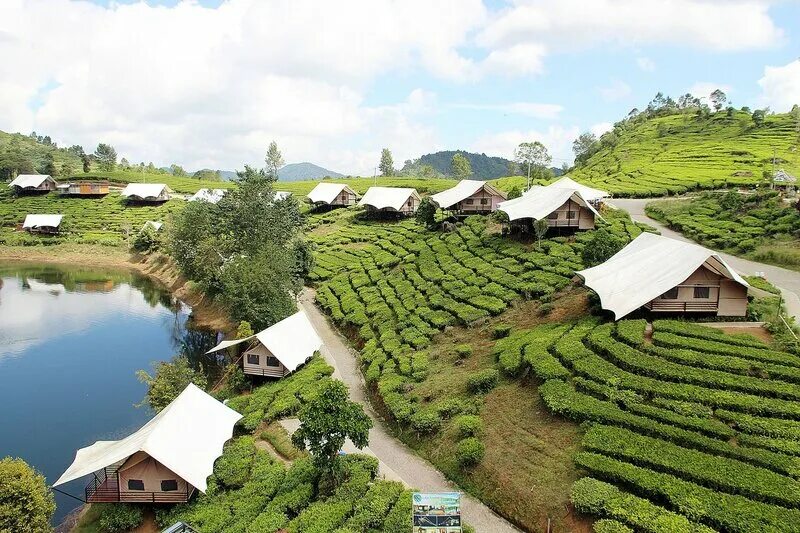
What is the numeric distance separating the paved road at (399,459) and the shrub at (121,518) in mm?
11770

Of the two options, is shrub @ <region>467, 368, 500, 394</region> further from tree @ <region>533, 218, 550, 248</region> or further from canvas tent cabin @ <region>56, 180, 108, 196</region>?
canvas tent cabin @ <region>56, 180, 108, 196</region>

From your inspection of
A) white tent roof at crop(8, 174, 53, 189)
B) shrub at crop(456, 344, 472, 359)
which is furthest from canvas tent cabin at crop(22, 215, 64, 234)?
A: shrub at crop(456, 344, 472, 359)

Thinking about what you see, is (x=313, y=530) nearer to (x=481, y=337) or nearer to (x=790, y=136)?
(x=481, y=337)

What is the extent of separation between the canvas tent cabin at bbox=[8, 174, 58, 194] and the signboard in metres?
124

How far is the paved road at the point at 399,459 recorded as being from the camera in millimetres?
22703

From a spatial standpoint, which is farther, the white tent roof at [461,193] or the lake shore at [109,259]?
the lake shore at [109,259]

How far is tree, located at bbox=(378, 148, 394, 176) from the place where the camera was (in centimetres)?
16288

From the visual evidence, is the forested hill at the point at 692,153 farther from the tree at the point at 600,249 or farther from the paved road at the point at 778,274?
the tree at the point at 600,249

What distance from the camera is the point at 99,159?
16900cm

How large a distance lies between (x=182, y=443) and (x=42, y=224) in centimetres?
8484

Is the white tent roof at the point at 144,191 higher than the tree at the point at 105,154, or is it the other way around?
the tree at the point at 105,154

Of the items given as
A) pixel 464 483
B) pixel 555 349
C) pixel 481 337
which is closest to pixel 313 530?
pixel 464 483

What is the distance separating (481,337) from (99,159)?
17001cm

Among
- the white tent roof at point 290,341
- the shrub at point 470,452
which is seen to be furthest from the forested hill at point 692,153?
the shrub at point 470,452
